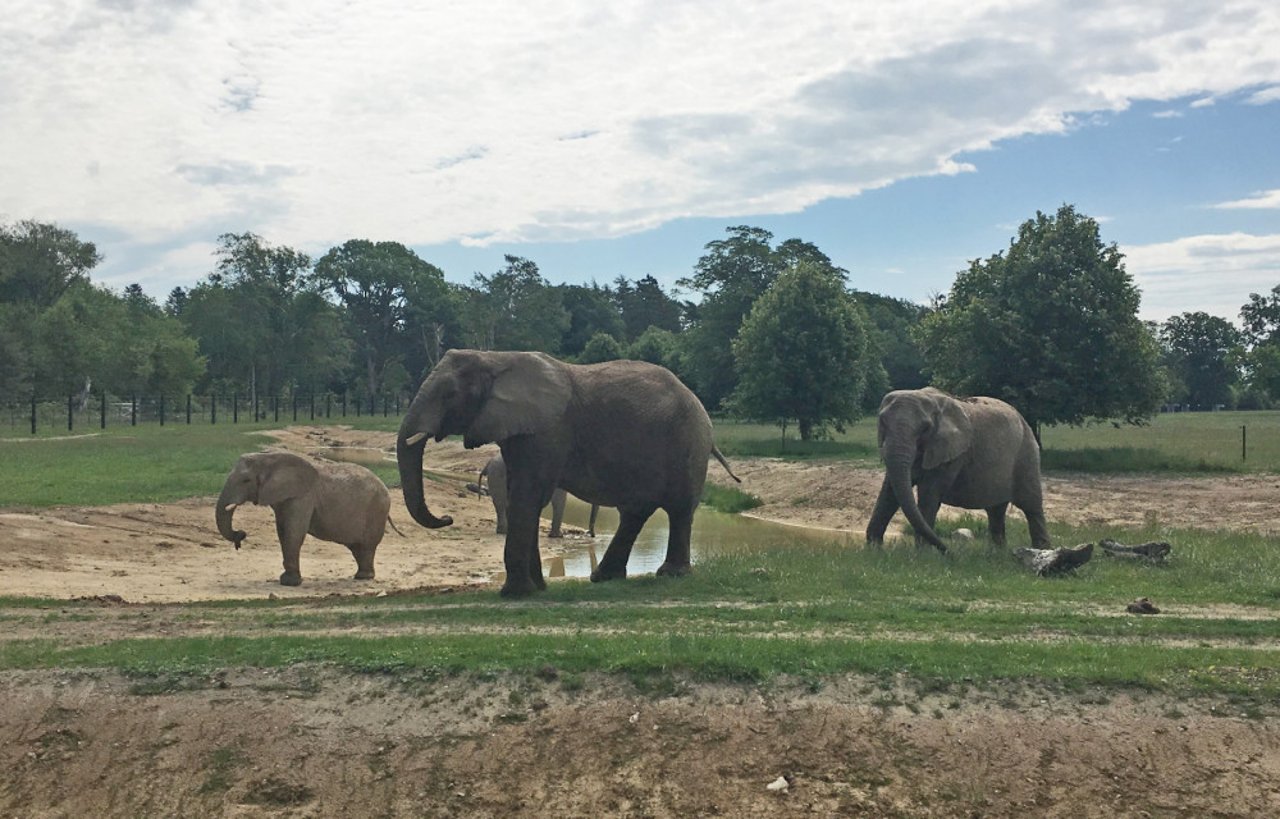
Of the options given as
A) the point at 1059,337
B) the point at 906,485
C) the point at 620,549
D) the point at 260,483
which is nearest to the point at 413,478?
the point at 620,549

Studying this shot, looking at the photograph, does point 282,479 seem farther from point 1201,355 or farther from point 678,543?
point 1201,355

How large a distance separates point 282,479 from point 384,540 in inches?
261

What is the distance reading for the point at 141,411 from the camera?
225ft

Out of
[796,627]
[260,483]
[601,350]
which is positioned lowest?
[796,627]

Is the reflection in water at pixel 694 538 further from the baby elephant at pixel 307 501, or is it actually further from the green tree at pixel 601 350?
the green tree at pixel 601 350

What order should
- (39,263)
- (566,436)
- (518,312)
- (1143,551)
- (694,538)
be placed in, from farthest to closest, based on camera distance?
(518,312), (39,263), (694,538), (1143,551), (566,436)

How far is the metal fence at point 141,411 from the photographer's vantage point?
188ft

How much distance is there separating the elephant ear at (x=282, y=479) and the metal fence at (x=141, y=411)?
38.4 meters

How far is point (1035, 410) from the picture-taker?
36125 millimetres

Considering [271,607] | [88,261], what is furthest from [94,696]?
[88,261]

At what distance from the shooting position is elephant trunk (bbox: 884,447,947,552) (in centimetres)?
1711

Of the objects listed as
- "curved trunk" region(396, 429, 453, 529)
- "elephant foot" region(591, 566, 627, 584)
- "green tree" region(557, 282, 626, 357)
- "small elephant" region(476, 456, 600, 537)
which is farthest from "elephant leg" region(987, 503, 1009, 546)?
"green tree" region(557, 282, 626, 357)

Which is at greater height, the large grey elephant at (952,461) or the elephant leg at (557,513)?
the large grey elephant at (952,461)

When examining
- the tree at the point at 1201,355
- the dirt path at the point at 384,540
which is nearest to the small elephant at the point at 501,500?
the dirt path at the point at 384,540
